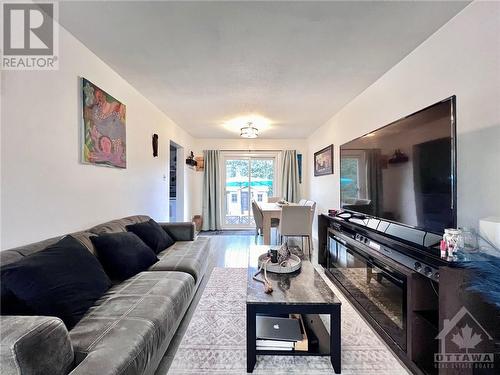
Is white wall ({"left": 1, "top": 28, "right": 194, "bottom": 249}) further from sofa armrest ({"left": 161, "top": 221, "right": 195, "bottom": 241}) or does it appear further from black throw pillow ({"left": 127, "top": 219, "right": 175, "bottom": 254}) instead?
sofa armrest ({"left": 161, "top": 221, "right": 195, "bottom": 241})

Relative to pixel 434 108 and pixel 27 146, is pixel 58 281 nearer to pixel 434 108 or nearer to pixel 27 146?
pixel 27 146

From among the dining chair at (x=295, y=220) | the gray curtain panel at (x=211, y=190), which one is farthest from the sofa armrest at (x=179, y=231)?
the gray curtain panel at (x=211, y=190)

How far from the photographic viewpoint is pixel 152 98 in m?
3.33

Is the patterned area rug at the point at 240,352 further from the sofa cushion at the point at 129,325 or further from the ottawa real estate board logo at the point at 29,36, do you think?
the ottawa real estate board logo at the point at 29,36

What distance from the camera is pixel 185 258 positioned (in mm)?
2381

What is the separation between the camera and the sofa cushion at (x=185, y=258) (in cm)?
217

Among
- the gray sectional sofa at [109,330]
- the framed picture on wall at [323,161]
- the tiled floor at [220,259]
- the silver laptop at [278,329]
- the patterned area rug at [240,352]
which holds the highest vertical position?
the framed picture on wall at [323,161]

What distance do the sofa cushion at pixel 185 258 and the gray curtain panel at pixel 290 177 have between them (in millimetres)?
3458

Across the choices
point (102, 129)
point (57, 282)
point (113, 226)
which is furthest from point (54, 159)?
point (57, 282)

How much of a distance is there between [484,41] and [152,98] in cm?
335

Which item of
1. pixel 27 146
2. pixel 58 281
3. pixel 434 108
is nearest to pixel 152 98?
pixel 27 146

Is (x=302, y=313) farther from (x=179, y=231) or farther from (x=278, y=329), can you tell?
(x=179, y=231)

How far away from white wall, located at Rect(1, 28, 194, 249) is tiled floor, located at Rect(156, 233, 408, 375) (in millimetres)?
1200

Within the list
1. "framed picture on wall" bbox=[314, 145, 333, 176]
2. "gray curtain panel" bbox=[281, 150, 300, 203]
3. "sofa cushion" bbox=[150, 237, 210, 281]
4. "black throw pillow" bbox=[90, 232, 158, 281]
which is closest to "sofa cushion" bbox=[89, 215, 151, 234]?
"black throw pillow" bbox=[90, 232, 158, 281]
